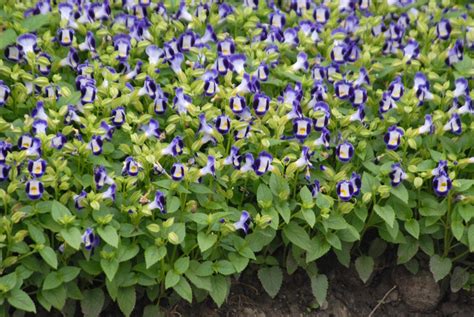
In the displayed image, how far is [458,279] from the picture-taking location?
483 cm

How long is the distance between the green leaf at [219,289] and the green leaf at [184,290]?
12 centimetres

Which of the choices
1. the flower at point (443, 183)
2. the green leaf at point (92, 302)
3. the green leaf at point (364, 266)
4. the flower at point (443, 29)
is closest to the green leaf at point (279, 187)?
the green leaf at point (364, 266)

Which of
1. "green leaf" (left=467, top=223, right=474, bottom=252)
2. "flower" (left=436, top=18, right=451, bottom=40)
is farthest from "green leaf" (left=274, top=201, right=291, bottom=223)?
"flower" (left=436, top=18, right=451, bottom=40)

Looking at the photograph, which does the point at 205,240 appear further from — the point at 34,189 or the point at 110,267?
the point at 34,189

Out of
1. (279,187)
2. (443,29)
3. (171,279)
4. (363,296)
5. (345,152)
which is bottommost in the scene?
(363,296)

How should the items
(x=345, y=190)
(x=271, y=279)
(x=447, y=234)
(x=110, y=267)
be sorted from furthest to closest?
(x=447, y=234), (x=271, y=279), (x=345, y=190), (x=110, y=267)

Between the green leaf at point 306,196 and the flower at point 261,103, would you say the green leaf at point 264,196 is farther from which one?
the flower at point 261,103

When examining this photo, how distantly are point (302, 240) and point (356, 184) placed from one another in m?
0.38

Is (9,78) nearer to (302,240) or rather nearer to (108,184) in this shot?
(108,184)

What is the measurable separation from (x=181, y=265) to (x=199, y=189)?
0.40m

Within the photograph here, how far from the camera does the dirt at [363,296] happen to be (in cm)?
476

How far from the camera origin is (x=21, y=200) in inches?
171

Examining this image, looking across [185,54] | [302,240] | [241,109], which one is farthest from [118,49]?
[302,240]

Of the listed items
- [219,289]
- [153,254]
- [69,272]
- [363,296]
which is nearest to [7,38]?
[69,272]
